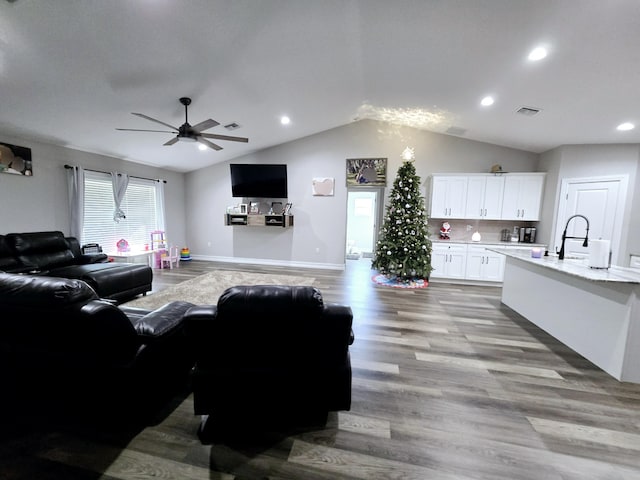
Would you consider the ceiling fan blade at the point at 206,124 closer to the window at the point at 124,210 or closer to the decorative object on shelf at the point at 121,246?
the window at the point at 124,210

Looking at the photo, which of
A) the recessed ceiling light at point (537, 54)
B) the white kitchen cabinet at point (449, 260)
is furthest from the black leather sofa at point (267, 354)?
the white kitchen cabinet at point (449, 260)

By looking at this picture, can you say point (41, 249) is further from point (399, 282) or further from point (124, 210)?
point (399, 282)

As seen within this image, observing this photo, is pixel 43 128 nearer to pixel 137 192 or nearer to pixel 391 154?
pixel 137 192

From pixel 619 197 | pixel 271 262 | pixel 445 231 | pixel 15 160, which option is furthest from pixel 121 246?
pixel 619 197

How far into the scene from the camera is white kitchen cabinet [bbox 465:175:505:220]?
5.18m

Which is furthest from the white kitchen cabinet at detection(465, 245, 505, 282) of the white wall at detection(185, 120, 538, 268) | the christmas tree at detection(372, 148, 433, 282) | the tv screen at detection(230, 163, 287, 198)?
the tv screen at detection(230, 163, 287, 198)

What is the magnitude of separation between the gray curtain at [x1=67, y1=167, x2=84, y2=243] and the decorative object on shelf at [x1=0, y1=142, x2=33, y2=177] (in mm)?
519

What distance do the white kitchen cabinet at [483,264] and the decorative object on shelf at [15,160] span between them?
25.6 feet

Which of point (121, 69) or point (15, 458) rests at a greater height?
point (121, 69)

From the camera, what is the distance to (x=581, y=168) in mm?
4570

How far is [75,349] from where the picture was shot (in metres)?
1.52

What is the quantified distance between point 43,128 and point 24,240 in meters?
1.69

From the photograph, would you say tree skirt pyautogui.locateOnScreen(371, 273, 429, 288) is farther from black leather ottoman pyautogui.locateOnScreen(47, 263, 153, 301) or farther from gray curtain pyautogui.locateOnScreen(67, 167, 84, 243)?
gray curtain pyautogui.locateOnScreen(67, 167, 84, 243)

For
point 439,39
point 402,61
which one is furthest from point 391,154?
point 439,39
